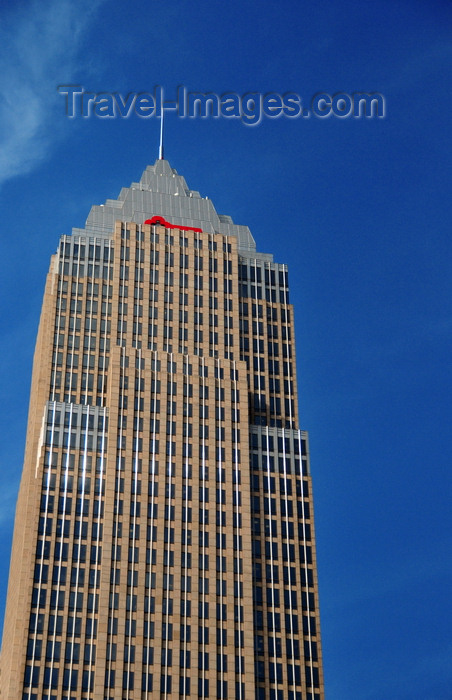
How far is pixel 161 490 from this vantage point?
169 meters

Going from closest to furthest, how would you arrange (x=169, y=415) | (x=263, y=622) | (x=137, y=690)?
(x=137, y=690), (x=263, y=622), (x=169, y=415)

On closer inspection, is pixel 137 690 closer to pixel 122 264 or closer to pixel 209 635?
pixel 209 635

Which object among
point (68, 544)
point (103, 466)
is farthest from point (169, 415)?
point (68, 544)

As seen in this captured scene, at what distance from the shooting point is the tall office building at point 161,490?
156750 millimetres

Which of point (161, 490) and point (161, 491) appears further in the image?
point (161, 490)

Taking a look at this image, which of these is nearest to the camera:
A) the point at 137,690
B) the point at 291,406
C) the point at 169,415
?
the point at 137,690

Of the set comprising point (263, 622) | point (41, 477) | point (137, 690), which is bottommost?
point (137, 690)

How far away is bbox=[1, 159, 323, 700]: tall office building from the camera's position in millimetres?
→ 156750

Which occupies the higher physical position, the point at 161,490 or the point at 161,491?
the point at 161,490

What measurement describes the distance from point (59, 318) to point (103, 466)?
95.1ft

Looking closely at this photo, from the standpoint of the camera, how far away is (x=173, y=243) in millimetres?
198000

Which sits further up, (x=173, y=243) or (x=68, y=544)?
(x=173, y=243)

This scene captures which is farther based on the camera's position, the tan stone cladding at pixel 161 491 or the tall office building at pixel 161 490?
the tan stone cladding at pixel 161 491

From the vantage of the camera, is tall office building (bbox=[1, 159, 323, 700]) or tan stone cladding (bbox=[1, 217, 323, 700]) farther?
tan stone cladding (bbox=[1, 217, 323, 700])
